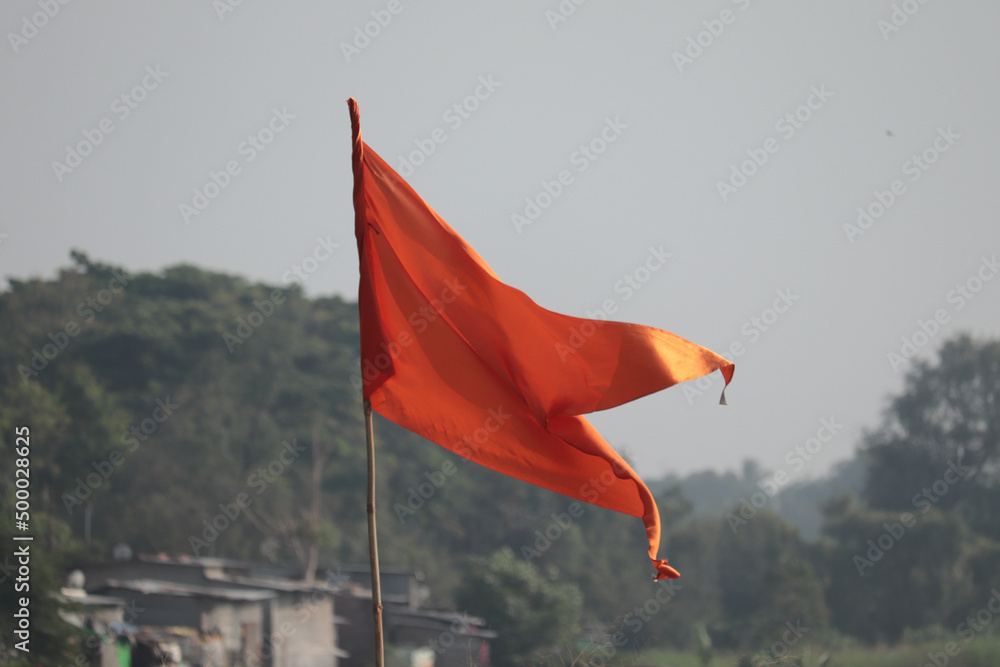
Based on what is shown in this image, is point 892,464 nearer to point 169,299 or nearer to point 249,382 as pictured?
point 249,382

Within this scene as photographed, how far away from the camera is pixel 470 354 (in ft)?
16.3

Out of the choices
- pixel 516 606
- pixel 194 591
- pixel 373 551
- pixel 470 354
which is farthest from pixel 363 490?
A: pixel 373 551

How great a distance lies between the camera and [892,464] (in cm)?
4591

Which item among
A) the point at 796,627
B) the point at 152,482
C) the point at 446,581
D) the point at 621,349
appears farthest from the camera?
the point at 446,581

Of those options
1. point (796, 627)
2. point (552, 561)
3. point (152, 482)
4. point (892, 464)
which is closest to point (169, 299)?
point (152, 482)

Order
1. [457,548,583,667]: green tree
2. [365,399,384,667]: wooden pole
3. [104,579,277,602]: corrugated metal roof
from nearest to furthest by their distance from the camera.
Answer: [365,399,384,667]: wooden pole < [104,579,277,602]: corrugated metal roof < [457,548,583,667]: green tree

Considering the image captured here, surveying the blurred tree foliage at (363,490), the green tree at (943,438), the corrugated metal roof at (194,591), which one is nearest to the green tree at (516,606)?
the blurred tree foliage at (363,490)

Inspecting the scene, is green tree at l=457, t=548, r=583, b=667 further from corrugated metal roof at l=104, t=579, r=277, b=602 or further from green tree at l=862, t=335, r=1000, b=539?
green tree at l=862, t=335, r=1000, b=539

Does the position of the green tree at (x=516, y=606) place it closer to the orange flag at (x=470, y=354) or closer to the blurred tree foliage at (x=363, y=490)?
the blurred tree foliage at (x=363, y=490)

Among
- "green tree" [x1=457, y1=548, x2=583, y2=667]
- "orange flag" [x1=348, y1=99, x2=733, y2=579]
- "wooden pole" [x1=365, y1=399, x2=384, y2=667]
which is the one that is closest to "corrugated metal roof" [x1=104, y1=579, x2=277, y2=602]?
"green tree" [x1=457, y1=548, x2=583, y2=667]

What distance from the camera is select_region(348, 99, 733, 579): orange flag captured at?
4.84 meters

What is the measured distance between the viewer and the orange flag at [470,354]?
15.9ft

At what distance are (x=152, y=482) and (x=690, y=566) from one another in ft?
74.2

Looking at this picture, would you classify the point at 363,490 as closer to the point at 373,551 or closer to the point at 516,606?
the point at 516,606
